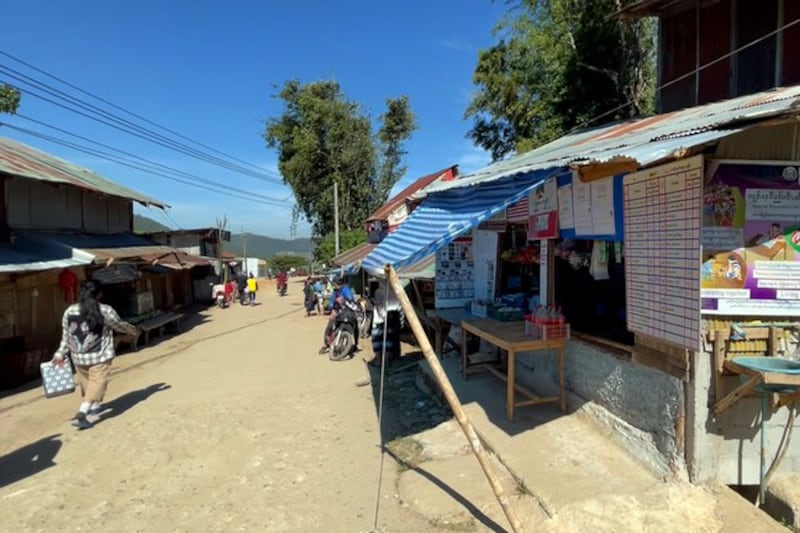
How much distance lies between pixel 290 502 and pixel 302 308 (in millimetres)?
18876

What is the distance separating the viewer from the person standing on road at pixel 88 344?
6523mm

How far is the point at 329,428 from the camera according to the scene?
6.60 metres

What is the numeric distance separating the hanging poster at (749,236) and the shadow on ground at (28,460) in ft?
22.8

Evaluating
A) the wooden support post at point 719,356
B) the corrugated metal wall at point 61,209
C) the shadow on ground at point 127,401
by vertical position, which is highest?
the corrugated metal wall at point 61,209

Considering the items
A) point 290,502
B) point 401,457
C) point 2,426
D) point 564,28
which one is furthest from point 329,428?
point 564,28

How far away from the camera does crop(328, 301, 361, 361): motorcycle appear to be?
11320 millimetres

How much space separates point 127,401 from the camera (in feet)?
26.8

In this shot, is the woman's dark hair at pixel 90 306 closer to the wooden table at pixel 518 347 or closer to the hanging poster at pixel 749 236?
the wooden table at pixel 518 347

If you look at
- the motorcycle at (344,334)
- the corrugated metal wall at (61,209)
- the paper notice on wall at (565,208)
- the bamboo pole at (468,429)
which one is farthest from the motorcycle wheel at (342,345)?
the bamboo pole at (468,429)

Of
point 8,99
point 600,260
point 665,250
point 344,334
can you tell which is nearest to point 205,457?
point 600,260

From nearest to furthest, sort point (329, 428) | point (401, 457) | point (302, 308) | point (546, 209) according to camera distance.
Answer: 1. point (401, 457)
2. point (546, 209)
3. point (329, 428)
4. point (302, 308)

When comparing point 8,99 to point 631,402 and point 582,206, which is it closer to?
point 582,206

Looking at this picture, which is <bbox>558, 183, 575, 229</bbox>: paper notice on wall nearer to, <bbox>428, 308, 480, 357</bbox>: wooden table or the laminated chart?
the laminated chart

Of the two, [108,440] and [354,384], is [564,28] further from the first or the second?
[108,440]
